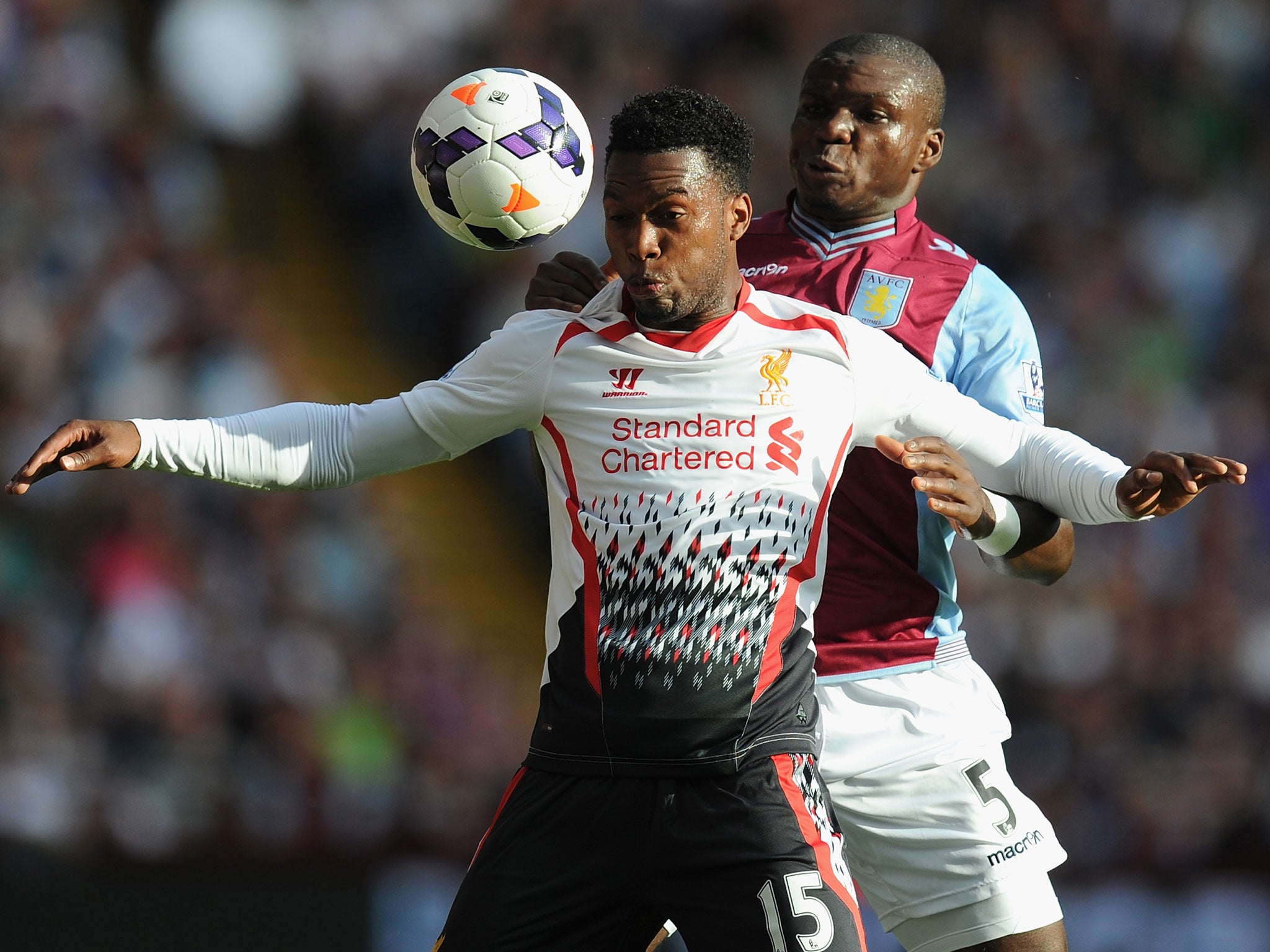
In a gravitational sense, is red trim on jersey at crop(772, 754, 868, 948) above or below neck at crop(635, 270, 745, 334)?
below

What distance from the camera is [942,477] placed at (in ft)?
12.1

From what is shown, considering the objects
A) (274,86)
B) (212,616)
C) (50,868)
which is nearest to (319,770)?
(212,616)

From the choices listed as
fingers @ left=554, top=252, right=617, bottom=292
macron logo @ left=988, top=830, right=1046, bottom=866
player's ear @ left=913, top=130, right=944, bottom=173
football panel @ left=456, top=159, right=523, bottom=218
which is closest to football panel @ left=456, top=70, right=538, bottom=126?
football panel @ left=456, top=159, right=523, bottom=218

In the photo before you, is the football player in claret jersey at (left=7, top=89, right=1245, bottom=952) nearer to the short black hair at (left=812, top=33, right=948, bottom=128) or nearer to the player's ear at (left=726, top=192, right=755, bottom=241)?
the player's ear at (left=726, top=192, right=755, bottom=241)

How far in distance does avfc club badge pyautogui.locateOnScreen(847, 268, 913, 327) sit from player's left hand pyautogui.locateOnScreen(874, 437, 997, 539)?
2.65 ft

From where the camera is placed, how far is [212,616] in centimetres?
891

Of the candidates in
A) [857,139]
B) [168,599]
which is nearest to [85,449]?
[857,139]

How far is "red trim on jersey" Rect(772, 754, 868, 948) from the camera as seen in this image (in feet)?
11.5

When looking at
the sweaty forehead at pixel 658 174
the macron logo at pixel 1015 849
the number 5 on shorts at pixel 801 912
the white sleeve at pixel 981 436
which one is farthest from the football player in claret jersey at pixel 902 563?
the number 5 on shorts at pixel 801 912

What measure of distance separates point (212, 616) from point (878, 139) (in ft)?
17.8

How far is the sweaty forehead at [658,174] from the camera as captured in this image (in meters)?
3.71

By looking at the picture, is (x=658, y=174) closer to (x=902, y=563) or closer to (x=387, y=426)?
(x=387, y=426)

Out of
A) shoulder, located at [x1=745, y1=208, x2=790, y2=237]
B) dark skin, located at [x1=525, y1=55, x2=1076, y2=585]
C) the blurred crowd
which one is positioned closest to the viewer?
dark skin, located at [x1=525, y1=55, x2=1076, y2=585]

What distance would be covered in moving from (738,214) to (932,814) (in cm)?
170
